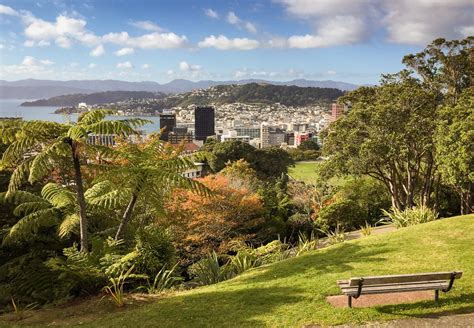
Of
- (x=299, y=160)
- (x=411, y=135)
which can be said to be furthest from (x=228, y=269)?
(x=299, y=160)

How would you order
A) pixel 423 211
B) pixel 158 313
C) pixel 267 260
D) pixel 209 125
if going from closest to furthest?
pixel 158 313 < pixel 267 260 < pixel 423 211 < pixel 209 125

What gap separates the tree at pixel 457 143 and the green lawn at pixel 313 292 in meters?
4.61

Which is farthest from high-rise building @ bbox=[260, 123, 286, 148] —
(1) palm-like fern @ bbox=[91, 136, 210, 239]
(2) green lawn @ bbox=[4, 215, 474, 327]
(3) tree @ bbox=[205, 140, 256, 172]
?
(1) palm-like fern @ bbox=[91, 136, 210, 239]

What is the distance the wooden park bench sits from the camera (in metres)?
5.07

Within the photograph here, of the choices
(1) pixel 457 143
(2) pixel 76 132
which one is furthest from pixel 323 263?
(1) pixel 457 143

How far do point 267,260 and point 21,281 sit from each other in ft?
16.0

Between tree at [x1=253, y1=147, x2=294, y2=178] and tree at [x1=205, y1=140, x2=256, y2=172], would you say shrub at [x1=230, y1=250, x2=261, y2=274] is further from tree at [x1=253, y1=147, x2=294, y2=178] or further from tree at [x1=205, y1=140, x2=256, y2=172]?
tree at [x1=253, y1=147, x2=294, y2=178]

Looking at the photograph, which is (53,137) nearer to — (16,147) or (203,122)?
(16,147)

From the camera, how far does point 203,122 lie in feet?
585

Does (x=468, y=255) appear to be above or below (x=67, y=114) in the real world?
below

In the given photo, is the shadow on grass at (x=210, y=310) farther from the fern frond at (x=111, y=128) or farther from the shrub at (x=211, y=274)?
the fern frond at (x=111, y=128)

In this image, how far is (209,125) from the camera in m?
180

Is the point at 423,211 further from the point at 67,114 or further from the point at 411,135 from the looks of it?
the point at 67,114

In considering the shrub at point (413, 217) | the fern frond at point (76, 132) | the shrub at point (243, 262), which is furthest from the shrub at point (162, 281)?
the shrub at point (413, 217)
